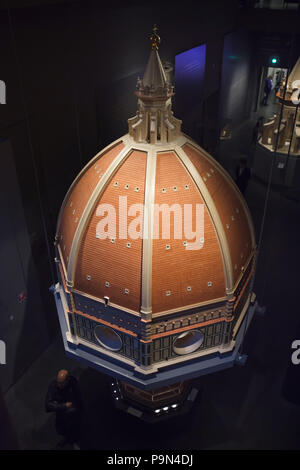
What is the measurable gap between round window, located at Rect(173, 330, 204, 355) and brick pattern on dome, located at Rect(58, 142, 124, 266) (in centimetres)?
459

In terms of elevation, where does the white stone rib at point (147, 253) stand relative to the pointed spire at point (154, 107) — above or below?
below

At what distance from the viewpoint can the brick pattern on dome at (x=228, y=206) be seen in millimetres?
12602

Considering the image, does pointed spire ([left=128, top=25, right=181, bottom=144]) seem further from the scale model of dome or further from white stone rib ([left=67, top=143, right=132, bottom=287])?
white stone rib ([left=67, top=143, right=132, bottom=287])

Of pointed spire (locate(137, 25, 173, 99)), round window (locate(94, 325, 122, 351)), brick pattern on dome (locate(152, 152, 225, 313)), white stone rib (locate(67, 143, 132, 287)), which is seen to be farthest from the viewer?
round window (locate(94, 325, 122, 351))

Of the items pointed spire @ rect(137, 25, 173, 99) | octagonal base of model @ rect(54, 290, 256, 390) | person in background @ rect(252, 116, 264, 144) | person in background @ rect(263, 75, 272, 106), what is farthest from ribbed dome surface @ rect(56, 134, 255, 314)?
person in background @ rect(263, 75, 272, 106)

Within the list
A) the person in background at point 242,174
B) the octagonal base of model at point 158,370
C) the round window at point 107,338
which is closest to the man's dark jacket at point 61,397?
the octagonal base of model at point 158,370

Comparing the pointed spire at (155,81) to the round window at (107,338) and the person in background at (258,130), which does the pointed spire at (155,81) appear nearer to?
the round window at (107,338)

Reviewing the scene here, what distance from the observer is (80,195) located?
1327 centimetres

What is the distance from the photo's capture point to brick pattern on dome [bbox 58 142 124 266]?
1290 cm

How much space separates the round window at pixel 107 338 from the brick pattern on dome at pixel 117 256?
1865mm

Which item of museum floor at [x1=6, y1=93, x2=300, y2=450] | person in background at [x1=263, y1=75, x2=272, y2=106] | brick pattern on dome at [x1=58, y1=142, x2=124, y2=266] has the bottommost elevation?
museum floor at [x1=6, y1=93, x2=300, y2=450]

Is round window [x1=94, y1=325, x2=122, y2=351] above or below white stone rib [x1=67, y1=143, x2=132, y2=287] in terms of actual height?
below

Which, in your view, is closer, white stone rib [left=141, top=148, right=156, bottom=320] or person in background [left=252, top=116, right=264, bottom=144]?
white stone rib [left=141, top=148, right=156, bottom=320]

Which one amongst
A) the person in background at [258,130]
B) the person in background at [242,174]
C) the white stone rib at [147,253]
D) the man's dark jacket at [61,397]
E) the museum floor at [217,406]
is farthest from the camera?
the person in background at [258,130]
